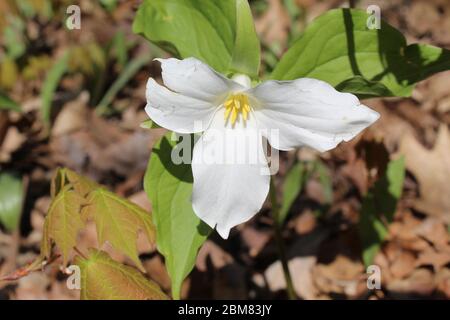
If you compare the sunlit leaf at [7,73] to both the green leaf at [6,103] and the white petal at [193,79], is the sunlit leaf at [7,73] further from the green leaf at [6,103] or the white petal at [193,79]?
the white petal at [193,79]

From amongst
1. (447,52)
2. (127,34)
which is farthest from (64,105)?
(447,52)

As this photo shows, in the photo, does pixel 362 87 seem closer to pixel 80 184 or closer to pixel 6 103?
pixel 80 184

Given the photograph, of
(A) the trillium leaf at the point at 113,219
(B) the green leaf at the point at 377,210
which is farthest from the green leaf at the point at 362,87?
(B) the green leaf at the point at 377,210

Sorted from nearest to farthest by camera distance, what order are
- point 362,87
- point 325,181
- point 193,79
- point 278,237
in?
point 193,79, point 362,87, point 278,237, point 325,181

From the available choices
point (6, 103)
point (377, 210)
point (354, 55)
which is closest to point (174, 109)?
point (354, 55)

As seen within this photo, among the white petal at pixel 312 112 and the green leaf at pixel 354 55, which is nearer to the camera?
the white petal at pixel 312 112

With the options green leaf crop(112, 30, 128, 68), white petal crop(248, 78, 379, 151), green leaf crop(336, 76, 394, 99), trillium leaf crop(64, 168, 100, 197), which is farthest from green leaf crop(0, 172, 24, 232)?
green leaf crop(336, 76, 394, 99)

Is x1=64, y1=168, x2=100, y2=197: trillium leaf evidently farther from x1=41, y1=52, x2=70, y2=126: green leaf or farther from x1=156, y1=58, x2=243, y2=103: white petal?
x1=41, y1=52, x2=70, y2=126: green leaf
